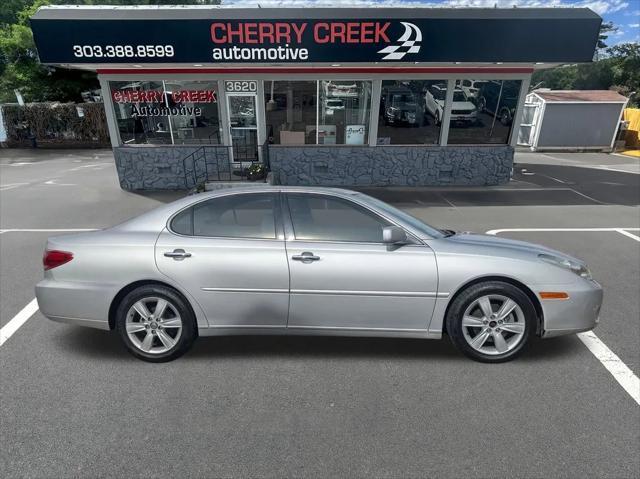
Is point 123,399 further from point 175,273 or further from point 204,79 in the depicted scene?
point 204,79

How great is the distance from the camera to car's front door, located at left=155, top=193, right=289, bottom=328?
330 centimetres

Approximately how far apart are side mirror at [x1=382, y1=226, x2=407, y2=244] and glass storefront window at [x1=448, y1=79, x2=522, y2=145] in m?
8.71

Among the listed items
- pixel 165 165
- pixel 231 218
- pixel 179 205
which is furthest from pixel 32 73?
pixel 231 218

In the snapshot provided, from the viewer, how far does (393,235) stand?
127 inches

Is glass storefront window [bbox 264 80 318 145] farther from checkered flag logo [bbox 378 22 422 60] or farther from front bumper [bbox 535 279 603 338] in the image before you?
front bumper [bbox 535 279 603 338]

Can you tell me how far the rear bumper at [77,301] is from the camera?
11.0 feet

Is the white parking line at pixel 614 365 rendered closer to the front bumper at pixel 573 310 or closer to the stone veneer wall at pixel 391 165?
the front bumper at pixel 573 310

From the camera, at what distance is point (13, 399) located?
9.94 ft

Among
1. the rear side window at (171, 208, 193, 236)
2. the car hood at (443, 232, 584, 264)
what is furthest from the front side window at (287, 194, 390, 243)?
the rear side window at (171, 208, 193, 236)

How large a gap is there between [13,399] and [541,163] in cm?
1774

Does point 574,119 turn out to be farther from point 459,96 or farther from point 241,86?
point 241,86

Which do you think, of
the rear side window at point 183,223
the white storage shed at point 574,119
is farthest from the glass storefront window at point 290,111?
the white storage shed at point 574,119

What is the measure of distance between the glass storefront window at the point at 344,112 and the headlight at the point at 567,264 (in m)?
8.18

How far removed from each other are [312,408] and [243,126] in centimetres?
933
